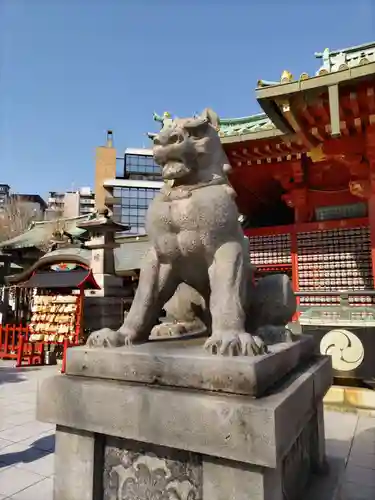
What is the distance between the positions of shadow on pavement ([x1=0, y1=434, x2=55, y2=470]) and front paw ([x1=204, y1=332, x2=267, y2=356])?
2304 mm

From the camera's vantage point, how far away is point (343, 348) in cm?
444

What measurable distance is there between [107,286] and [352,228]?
5.57 m

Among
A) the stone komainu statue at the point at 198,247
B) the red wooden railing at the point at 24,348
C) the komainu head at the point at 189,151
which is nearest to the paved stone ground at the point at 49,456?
the stone komainu statue at the point at 198,247

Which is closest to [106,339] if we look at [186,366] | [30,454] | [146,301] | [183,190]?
[146,301]

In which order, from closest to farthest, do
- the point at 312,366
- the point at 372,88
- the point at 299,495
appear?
1. the point at 299,495
2. the point at 312,366
3. the point at 372,88

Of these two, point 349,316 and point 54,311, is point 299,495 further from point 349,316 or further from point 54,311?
point 54,311

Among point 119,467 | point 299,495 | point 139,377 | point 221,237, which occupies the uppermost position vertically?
point 221,237

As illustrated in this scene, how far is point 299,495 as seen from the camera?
177 cm

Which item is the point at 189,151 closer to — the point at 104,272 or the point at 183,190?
the point at 183,190

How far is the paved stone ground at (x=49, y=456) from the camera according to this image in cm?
225

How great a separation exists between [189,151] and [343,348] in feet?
12.0

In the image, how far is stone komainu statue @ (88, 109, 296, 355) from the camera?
181cm

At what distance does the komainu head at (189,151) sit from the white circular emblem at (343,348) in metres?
3.34

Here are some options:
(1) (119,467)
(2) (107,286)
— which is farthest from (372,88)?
(2) (107,286)
